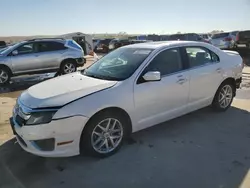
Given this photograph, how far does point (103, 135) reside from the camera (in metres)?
3.96

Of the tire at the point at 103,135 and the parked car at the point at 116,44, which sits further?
the parked car at the point at 116,44

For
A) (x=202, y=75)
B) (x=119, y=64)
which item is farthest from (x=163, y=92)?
(x=202, y=75)

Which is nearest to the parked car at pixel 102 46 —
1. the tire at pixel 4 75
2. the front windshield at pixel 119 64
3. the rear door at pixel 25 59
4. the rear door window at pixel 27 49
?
the rear door window at pixel 27 49

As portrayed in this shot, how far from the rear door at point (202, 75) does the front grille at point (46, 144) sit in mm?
2541

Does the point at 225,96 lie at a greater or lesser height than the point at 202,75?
lesser

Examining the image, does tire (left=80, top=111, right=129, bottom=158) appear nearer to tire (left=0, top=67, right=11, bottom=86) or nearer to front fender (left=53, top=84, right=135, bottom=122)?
front fender (left=53, top=84, right=135, bottom=122)

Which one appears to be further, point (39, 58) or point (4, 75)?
point (39, 58)

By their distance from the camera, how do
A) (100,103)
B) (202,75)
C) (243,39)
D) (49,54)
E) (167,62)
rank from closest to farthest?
(100,103)
(167,62)
(202,75)
(49,54)
(243,39)

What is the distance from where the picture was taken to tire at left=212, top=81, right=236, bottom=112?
18.7 feet

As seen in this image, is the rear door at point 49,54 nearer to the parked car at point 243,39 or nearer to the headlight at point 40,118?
the headlight at point 40,118

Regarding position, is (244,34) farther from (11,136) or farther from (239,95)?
(11,136)

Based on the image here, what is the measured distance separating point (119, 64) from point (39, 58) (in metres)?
7.05

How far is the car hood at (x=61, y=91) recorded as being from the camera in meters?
3.69

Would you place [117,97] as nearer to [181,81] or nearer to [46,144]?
[46,144]
